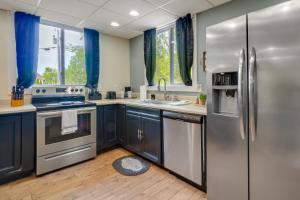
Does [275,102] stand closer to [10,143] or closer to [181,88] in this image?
[181,88]

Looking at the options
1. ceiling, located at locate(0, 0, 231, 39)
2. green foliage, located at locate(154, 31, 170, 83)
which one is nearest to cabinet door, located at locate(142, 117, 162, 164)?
green foliage, located at locate(154, 31, 170, 83)

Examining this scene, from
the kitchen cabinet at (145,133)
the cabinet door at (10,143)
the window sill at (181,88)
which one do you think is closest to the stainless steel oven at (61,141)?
the cabinet door at (10,143)

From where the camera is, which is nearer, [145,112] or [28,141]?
[28,141]

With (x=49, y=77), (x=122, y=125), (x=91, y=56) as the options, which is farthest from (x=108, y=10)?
(x=122, y=125)

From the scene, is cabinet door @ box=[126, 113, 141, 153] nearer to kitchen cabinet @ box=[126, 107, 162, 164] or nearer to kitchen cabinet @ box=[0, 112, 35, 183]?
kitchen cabinet @ box=[126, 107, 162, 164]

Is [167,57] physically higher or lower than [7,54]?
higher

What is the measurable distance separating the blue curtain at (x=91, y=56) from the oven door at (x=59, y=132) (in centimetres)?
83

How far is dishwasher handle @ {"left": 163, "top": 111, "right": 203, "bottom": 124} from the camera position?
1.84m

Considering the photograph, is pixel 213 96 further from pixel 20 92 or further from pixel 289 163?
pixel 20 92

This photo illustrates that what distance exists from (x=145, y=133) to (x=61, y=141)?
1228mm

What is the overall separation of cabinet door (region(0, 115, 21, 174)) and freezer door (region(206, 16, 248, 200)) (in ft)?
7.55

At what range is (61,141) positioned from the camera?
2418 millimetres

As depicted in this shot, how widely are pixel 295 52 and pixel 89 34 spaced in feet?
10.6

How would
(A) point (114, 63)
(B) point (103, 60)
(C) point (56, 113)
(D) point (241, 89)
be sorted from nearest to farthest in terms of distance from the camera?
(D) point (241, 89)
(C) point (56, 113)
(B) point (103, 60)
(A) point (114, 63)
